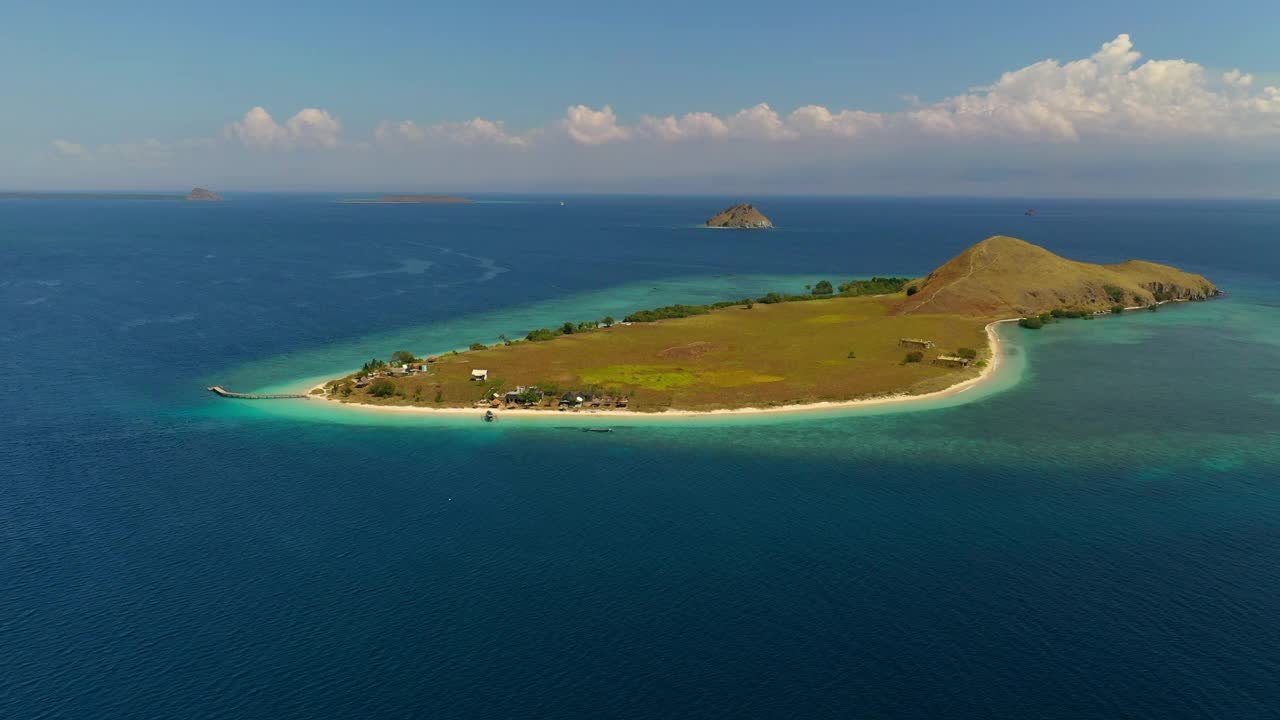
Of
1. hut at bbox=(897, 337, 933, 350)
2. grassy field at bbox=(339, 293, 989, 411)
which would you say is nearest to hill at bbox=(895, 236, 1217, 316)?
grassy field at bbox=(339, 293, 989, 411)

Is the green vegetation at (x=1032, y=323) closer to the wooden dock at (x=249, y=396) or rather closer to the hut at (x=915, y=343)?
the hut at (x=915, y=343)

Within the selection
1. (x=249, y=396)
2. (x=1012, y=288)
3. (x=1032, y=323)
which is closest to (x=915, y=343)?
(x=1032, y=323)

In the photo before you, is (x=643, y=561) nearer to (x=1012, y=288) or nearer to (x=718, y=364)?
(x=718, y=364)

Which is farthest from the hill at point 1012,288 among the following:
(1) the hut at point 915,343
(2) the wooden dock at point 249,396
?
(2) the wooden dock at point 249,396

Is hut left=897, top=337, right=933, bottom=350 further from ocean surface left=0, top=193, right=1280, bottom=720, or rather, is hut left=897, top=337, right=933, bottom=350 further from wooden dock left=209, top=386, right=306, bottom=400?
wooden dock left=209, top=386, right=306, bottom=400

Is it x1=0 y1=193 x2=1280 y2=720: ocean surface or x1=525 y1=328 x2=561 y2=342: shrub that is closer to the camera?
x1=0 y1=193 x2=1280 y2=720: ocean surface

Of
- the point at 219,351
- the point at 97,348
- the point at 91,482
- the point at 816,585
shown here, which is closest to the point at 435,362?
the point at 219,351

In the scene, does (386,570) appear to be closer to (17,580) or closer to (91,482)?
(17,580)

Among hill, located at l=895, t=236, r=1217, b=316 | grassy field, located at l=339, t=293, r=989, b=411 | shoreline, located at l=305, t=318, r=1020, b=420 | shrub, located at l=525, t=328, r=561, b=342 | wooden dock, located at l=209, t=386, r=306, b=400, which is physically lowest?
shoreline, located at l=305, t=318, r=1020, b=420
